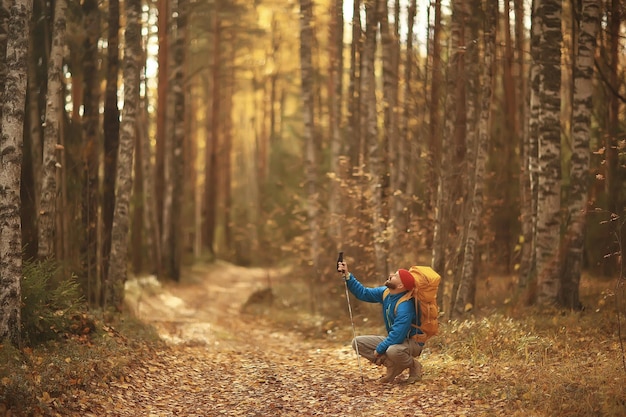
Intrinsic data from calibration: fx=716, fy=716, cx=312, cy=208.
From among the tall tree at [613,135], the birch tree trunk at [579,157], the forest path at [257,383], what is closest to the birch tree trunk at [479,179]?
the birch tree trunk at [579,157]

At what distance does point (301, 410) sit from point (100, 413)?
212cm

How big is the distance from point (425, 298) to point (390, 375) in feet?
3.37

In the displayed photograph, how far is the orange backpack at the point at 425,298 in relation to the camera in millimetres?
8352

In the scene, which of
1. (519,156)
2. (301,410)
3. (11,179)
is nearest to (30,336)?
(11,179)

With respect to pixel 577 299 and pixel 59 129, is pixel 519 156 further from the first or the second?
pixel 59 129

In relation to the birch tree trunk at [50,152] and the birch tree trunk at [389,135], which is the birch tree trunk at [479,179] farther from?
the birch tree trunk at [50,152]

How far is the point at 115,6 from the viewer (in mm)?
13062

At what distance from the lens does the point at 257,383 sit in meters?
9.27

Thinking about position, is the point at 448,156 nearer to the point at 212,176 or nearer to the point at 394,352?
the point at 394,352

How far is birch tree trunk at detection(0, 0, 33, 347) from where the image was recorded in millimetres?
8156

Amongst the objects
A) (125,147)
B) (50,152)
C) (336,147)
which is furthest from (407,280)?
(336,147)

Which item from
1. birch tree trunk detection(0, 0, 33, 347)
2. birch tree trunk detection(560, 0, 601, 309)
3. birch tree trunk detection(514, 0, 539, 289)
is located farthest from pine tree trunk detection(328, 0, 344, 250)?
birch tree trunk detection(0, 0, 33, 347)

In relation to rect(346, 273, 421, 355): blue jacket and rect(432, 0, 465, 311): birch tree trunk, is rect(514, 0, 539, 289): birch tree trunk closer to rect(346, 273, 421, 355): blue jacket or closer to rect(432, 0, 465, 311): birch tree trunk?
rect(432, 0, 465, 311): birch tree trunk

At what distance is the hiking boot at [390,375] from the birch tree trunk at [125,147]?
614 cm
